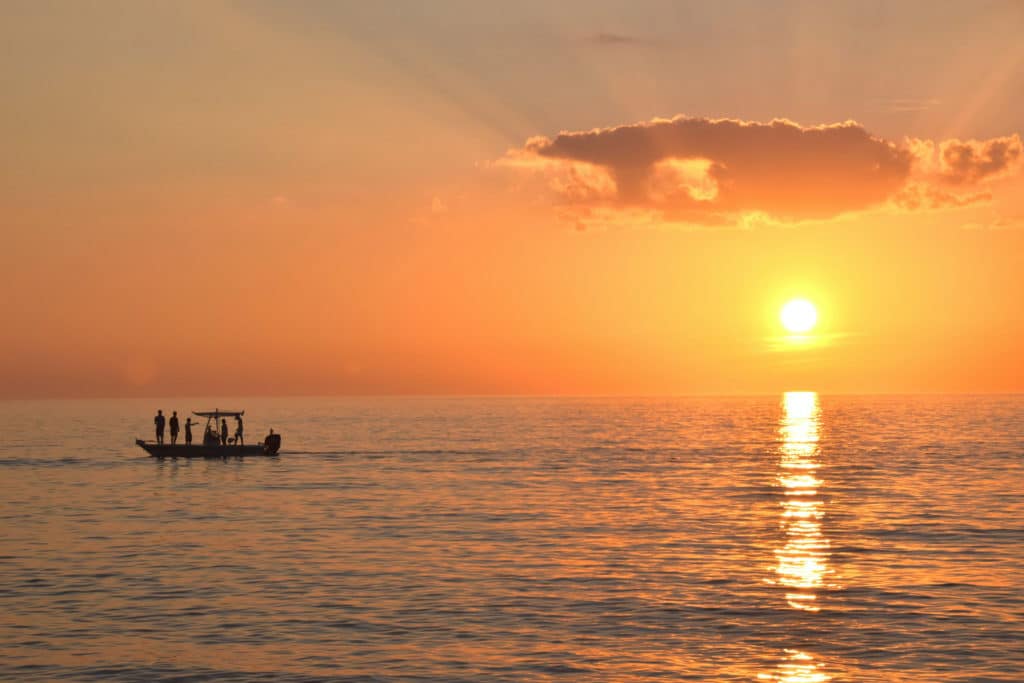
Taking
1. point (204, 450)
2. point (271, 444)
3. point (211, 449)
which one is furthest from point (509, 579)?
point (271, 444)

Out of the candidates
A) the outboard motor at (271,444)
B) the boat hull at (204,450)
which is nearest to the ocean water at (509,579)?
the boat hull at (204,450)

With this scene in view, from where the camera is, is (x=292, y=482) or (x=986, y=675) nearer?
(x=986, y=675)

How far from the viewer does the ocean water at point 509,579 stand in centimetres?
2261

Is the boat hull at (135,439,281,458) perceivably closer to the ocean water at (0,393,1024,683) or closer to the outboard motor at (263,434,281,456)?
the outboard motor at (263,434,281,456)

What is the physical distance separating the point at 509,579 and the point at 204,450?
5454 cm

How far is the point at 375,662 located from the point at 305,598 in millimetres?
6932

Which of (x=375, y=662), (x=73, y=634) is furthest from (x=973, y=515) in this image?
(x=73, y=634)

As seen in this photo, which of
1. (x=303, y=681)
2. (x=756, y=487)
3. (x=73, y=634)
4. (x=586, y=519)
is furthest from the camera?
(x=756, y=487)

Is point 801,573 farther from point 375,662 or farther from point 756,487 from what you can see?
point 756,487

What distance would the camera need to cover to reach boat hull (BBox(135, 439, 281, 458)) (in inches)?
3219

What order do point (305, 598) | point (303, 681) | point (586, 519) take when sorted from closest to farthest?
point (303, 681)
point (305, 598)
point (586, 519)

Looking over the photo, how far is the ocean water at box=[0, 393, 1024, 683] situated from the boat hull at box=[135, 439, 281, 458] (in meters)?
13.0

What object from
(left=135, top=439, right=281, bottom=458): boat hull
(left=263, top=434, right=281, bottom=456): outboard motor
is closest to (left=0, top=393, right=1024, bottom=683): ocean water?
(left=135, top=439, right=281, bottom=458): boat hull

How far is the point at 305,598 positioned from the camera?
94.9 feet
